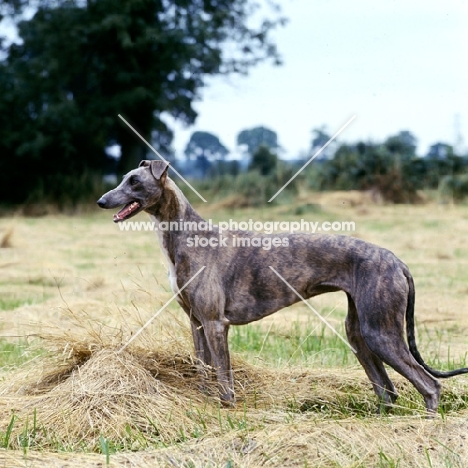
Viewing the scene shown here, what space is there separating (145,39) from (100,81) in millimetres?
2327

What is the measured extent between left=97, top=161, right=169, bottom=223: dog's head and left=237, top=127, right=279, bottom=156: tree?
17519 millimetres

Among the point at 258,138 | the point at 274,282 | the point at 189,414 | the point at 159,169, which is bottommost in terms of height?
the point at 189,414

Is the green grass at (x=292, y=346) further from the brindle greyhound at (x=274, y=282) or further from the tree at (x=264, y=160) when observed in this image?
the tree at (x=264, y=160)

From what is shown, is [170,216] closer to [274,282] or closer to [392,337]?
[274,282]

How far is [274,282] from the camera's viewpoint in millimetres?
5348

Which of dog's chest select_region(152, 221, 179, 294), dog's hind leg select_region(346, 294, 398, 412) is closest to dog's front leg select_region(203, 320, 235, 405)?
dog's chest select_region(152, 221, 179, 294)

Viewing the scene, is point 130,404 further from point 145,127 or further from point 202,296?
point 145,127

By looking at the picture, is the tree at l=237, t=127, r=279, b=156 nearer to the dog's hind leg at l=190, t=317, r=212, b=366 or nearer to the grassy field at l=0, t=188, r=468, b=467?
the grassy field at l=0, t=188, r=468, b=467

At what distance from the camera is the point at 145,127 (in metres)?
25.0

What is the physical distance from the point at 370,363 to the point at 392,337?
0.57 m

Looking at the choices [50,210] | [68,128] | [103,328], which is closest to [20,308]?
[103,328]

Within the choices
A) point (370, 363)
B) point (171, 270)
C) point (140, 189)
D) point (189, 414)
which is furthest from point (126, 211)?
point (370, 363)

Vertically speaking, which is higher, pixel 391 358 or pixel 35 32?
pixel 35 32

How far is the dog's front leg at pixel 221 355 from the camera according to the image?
523cm
